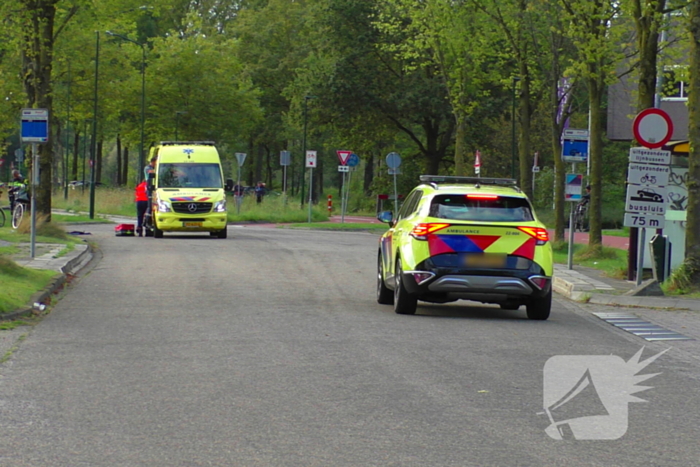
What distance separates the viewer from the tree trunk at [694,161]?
58.0 feet

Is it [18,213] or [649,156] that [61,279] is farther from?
[18,213]

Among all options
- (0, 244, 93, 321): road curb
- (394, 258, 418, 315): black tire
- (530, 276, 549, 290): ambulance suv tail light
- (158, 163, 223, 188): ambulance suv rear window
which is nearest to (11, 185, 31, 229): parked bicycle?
(158, 163, 223, 188): ambulance suv rear window

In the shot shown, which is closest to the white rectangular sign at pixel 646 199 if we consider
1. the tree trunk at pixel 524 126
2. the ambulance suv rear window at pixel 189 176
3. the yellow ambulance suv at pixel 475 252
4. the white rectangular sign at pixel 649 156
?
the white rectangular sign at pixel 649 156

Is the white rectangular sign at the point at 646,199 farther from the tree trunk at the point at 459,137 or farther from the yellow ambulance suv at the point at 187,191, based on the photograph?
the tree trunk at the point at 459,137

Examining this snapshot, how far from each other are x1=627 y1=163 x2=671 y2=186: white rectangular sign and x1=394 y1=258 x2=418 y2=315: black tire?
5226 millimetres

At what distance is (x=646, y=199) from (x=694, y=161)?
100 cm

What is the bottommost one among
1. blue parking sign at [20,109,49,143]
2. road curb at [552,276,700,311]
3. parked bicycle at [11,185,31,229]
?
road curb at [552,276,700,311]

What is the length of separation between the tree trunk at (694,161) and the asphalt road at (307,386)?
316 cm

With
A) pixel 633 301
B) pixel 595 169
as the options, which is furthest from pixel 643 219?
pixel 595 169

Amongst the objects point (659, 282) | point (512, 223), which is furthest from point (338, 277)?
point (512, 223)

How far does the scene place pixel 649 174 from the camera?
57.7ft

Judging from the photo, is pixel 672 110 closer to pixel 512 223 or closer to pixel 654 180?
pixel 654 180

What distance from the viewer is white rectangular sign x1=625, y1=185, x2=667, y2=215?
17.6 meters

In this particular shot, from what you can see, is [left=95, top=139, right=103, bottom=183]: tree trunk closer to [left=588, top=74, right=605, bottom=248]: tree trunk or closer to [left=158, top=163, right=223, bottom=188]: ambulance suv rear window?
[left=158, top=163, right=223, bottom=188]: ambulance suv rear window
